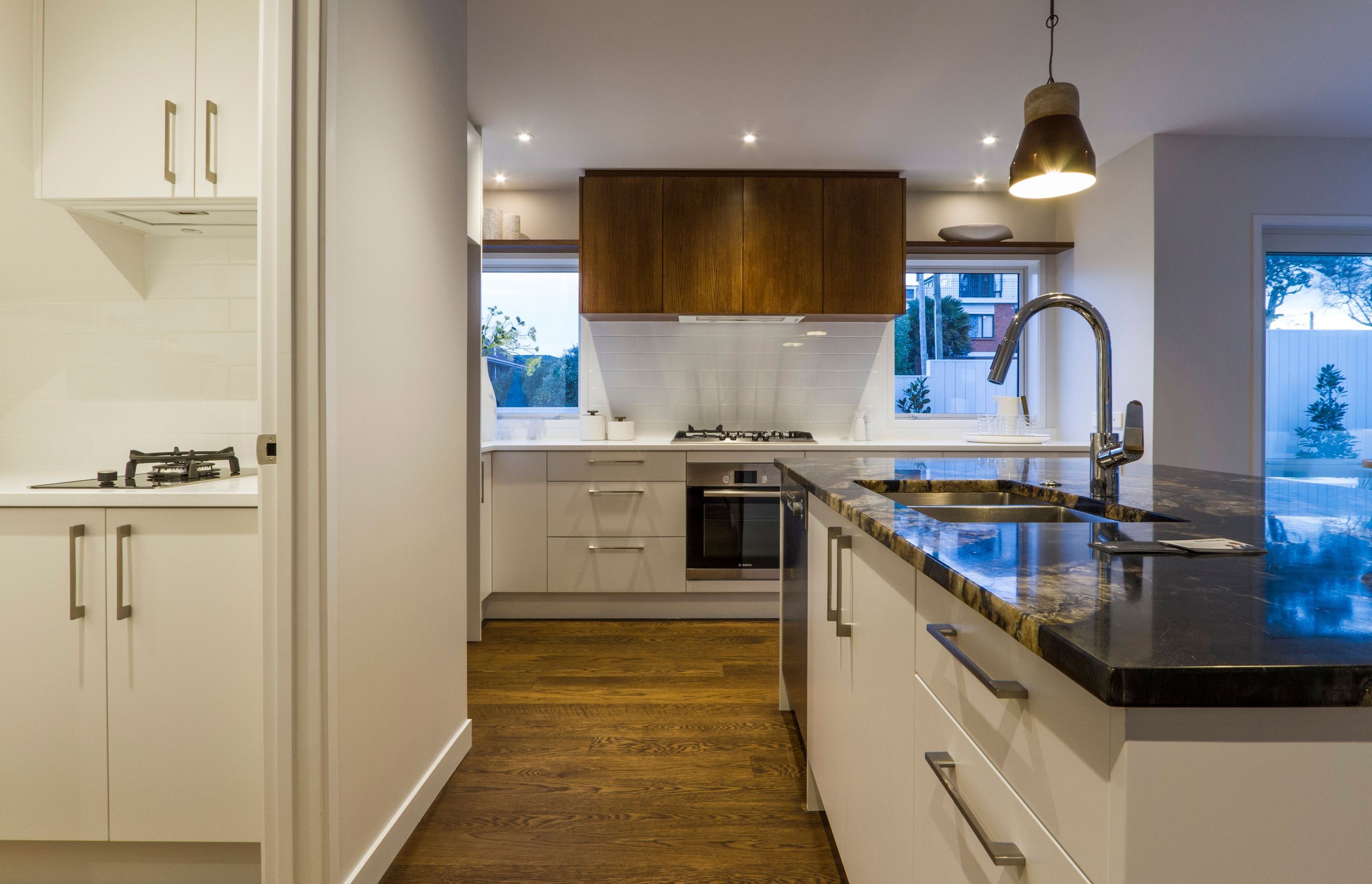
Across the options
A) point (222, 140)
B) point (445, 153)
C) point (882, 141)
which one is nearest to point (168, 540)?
point (222, 140)

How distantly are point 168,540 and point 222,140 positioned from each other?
939 millimetres

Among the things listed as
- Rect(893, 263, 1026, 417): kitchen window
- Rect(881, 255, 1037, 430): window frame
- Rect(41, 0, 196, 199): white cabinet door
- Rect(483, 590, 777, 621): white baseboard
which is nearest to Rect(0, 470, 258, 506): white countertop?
Rect(41, 0, 196, 199): white cabinet door

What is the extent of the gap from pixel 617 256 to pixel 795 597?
2327 mm

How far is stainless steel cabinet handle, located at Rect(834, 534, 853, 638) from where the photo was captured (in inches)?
55.4

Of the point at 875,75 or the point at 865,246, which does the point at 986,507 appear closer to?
the point at 875,75

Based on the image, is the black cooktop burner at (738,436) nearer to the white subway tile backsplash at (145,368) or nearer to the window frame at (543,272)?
the window frame at (543,272)

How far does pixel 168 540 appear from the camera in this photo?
1.53m

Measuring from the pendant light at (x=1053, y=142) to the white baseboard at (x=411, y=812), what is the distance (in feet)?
7.33

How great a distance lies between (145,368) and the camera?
200 centimetres

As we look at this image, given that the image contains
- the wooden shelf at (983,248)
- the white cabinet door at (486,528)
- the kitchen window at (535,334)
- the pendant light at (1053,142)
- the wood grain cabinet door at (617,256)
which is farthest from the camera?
the kitchen window at (535,334)

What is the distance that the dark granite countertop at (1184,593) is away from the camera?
48 cm

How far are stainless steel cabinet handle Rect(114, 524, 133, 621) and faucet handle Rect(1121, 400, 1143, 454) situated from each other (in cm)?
208

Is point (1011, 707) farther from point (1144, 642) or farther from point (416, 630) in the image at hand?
point (416, 630)

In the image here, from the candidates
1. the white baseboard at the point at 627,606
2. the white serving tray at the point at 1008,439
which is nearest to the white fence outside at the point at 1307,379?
the white serving tray at the point at 1008,439
